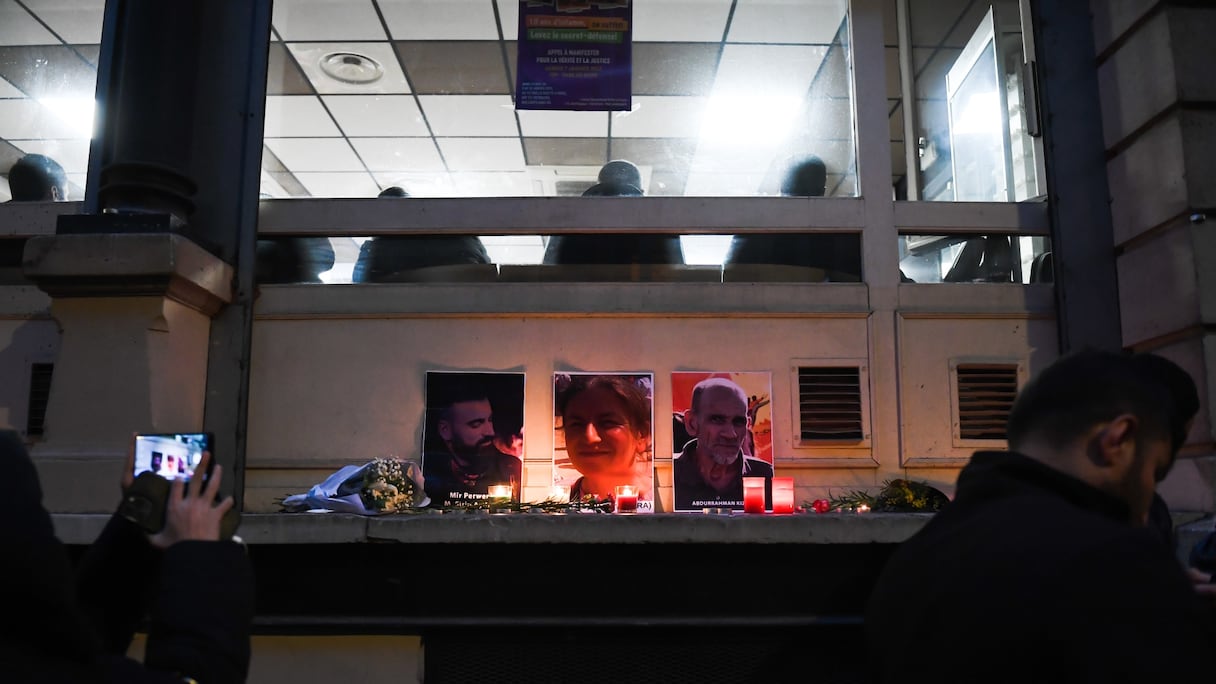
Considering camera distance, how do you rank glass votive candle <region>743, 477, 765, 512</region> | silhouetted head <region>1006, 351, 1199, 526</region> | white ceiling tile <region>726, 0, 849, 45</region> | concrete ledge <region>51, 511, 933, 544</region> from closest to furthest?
silhouetted head <region>1006, 351, 1199, 526</region> < concrete ledge <region>51, 511, 933, 544</region> < glass votive candle <region>743, 477, 765, 512</region> < white ceiling tile <region>726, 0, 849, 45</region>

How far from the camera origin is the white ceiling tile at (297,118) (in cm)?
593

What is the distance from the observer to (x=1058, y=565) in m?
1.41

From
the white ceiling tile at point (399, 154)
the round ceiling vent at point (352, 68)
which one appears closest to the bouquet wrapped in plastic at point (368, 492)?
the white ceiling tile at point (399, 154)

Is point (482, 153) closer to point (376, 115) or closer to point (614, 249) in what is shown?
point (376, 115)

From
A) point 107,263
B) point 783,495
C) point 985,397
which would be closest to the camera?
point 107,263

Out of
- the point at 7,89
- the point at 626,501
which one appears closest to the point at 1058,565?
the point at 626,501

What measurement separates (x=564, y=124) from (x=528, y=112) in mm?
301

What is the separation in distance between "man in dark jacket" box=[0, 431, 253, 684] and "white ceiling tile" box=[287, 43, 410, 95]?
5409 mm

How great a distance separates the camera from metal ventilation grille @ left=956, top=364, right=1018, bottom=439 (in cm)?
521

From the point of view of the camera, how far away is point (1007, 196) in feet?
19.8

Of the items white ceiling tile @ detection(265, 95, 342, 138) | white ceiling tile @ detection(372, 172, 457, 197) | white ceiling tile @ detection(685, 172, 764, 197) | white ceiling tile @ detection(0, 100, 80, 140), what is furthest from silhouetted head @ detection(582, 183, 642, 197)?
white ceiling tile @ detection(0, 100, 80, 140)

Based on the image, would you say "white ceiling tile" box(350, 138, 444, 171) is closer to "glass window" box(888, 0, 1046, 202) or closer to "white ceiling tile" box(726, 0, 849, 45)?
"white ceiling tile" box(726, 0, 849, 45)

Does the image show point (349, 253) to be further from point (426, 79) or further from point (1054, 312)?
point (1054, 312)

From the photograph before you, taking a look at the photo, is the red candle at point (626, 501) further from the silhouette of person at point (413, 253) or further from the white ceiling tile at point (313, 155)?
the white ceiling tile at point (313, 155)
